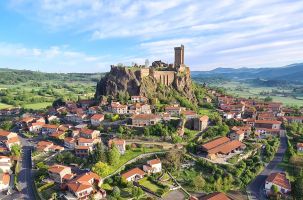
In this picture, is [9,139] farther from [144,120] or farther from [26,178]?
[144,120]

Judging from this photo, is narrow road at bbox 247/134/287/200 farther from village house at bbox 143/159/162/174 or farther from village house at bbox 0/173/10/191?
village house at bbox 0/173/10/191

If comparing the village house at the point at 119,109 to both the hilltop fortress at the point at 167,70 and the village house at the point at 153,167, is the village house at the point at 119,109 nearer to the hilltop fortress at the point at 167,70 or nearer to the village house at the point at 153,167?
the hilltop fortress at the point at 167,70

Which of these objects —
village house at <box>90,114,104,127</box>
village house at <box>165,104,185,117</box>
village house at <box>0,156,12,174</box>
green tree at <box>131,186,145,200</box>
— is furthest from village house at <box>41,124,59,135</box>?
green tree at <box>131,186,145,200</box>

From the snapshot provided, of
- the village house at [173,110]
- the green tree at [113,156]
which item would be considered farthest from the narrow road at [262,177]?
the village house at [173,110]

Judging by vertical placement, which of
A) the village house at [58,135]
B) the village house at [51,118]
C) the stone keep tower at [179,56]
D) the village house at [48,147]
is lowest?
the village house at [48,147]

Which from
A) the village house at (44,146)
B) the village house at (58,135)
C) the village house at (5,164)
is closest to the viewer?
the village house at (5,164)

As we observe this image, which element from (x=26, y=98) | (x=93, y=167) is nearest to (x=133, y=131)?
(x=93, y=167)
